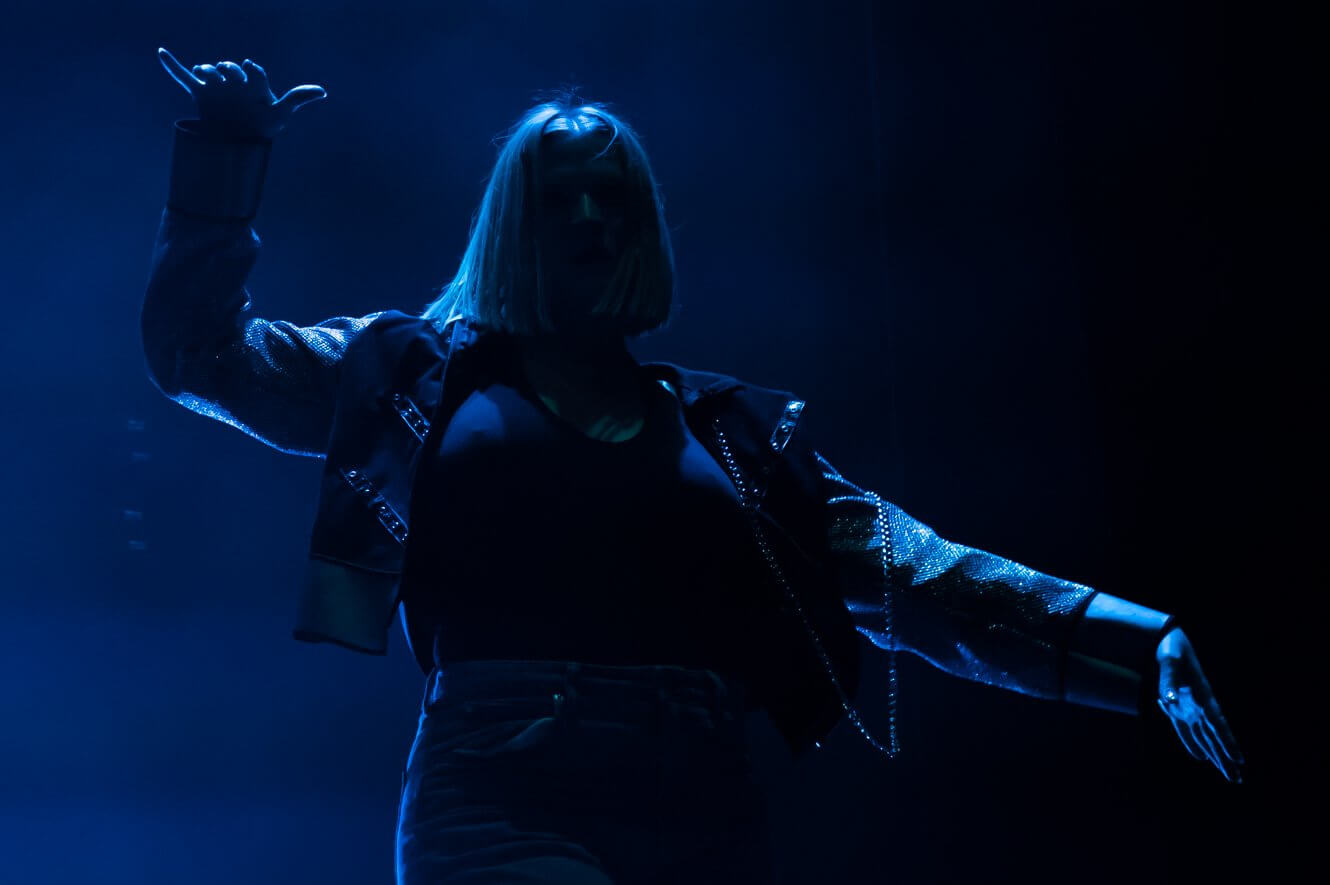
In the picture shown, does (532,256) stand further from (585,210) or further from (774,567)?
(774,567)

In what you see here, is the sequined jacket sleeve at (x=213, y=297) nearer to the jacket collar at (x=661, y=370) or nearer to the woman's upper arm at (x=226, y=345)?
the woman's upper arm at (x=226, y=345)

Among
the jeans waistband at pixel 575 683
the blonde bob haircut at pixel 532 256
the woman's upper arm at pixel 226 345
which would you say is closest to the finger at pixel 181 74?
the woman's upper arm at pixel 226 345

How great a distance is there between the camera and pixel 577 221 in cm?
133

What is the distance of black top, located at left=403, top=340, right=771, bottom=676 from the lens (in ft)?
3.53

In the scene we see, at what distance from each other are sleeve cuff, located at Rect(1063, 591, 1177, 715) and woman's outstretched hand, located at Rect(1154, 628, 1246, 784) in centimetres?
2

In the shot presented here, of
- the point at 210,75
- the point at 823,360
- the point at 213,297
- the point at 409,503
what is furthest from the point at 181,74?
the point at 823,360

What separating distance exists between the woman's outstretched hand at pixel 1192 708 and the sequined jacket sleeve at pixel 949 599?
0.36 ft

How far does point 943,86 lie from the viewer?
2.59 meters

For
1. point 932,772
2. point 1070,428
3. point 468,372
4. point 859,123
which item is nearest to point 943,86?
point 859,123

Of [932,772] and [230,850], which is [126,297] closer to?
[230,850]

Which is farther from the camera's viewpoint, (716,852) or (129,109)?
(129,109)

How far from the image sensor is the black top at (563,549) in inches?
42.4

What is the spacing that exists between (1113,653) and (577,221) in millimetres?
767

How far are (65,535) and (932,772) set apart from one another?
1.87 meters
